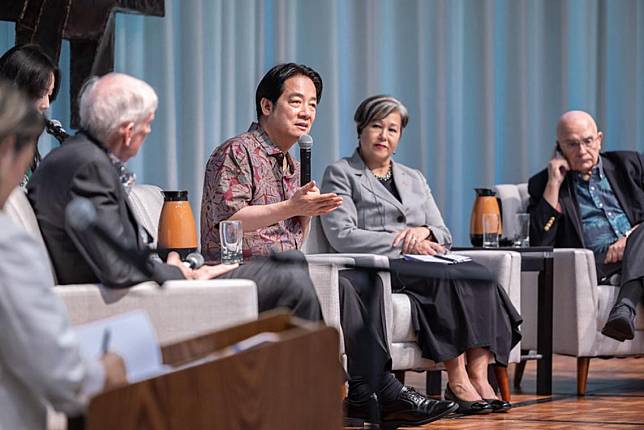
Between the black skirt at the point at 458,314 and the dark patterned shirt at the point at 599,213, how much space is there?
846 millimetres

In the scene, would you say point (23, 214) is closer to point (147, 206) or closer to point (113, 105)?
point (113, 105)

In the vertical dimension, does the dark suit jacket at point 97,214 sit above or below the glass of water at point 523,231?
above

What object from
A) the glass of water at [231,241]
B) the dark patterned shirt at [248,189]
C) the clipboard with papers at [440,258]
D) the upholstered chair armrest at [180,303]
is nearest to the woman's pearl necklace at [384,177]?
the clipboard with papers at [440,258]

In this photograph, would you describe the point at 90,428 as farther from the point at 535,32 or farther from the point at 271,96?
the point at 535,32

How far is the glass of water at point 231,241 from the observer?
334cm

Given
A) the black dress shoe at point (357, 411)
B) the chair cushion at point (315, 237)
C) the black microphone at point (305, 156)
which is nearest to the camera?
the black microphone at point (305, 156)

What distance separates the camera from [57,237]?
2.82 m

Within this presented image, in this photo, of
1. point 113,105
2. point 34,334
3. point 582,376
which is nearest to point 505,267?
point 582,376

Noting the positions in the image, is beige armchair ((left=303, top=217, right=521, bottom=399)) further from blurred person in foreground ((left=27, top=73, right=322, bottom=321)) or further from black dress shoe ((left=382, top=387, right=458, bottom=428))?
blurred person in foreground ((left=27, top=73, right=322, bottom=321))

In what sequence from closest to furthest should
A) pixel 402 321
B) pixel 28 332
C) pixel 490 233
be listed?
pixel 28 332, pixel 402 321, pixel 490 233

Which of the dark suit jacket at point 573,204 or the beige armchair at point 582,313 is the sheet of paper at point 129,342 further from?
the dark suit jacket at point 573,204

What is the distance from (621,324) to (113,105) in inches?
102

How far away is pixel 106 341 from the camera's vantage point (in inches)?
72.1

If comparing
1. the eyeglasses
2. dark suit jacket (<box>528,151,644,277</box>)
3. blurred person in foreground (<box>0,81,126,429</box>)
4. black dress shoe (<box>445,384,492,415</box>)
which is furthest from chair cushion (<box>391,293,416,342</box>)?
blurred person in foreground (<box>0,81,126,429</box>)
